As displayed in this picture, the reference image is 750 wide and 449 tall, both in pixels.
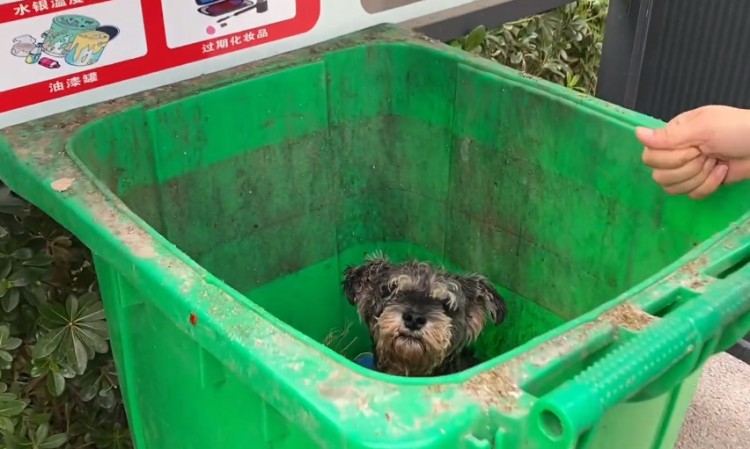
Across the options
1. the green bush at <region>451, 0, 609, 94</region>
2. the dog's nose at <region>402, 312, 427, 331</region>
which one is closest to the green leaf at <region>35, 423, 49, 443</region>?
the dog's nose at <region>402, 312, 427, 331</region>

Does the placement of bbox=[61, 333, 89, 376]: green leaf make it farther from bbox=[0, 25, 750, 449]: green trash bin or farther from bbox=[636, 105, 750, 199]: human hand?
bbox=[636, 105, 750, 199]: human hand

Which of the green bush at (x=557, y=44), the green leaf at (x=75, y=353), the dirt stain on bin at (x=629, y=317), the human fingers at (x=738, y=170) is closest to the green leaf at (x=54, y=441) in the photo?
the green leaf at (x=75, y=353)

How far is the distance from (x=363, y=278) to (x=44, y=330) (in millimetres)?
494

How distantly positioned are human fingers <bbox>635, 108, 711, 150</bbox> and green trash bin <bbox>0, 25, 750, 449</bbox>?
80 mm

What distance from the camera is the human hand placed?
91 cm

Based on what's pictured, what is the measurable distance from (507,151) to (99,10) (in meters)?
0.64

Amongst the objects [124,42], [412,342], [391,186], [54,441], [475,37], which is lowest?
[54,441]

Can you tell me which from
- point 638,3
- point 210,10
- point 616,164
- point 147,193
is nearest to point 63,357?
point 147,193

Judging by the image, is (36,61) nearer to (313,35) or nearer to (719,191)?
(313,35)

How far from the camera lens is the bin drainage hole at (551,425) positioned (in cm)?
53

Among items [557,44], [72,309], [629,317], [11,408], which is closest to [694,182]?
[629,317]

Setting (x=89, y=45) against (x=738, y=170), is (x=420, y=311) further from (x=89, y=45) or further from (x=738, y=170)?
(x=89, y=45)

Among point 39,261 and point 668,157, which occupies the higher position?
point 668,157

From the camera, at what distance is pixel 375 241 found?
1502mm
